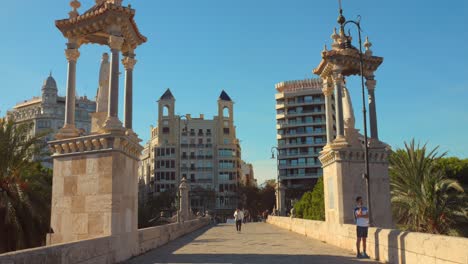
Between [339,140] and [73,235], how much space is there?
35.6 ft

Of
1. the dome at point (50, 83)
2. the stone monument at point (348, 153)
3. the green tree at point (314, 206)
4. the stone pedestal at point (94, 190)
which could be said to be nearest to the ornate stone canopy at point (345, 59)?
the stone monument at point (348, 153)

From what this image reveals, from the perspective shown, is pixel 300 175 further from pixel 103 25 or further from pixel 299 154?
pixel 103 25

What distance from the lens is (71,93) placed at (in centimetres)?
1525

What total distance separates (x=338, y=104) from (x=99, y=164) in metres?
10.5

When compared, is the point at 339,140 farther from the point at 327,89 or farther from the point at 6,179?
the point at 6,179

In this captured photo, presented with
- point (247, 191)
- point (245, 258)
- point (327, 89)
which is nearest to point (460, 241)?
point (245, 258)

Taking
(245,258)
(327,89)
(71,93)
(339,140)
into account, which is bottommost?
(245,258)

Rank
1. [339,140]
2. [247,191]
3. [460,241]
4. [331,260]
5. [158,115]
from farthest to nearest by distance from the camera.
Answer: [158,115] < [247,191] < [339,140] < [331,260] < [460,241]

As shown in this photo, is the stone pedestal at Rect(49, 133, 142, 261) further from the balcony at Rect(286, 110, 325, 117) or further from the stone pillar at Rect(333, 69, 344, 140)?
the balcony at Rect(286, 110, 325, 117)

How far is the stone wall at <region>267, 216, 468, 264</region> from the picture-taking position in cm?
764

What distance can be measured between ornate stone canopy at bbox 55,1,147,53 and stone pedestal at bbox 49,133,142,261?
151 inches

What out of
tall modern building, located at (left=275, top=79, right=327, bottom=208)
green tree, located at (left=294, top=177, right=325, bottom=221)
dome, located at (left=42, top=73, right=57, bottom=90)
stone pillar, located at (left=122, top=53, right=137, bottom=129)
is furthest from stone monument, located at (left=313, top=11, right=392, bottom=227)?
dome, located at (left=42, top=73, right=57, bottom=90)

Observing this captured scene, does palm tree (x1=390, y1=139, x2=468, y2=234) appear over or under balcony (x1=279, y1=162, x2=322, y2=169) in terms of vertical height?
under

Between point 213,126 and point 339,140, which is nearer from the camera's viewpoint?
point 339,140
